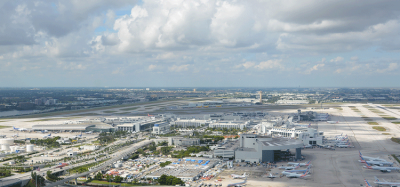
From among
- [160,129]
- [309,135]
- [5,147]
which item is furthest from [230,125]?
[5,147]

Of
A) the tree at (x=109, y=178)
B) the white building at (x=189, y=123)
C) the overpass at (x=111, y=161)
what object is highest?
the white building at (x=189, y=123)

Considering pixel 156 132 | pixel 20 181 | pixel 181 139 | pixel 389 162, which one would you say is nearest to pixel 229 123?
pixel 156 132

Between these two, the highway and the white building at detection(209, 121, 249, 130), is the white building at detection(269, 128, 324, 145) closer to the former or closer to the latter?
the white building at detection(209, 121, 249, 130)

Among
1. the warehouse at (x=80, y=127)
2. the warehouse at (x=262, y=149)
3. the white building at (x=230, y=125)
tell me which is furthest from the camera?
the white building at (x=230, y=125)

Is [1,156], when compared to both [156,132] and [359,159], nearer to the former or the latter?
[156,132]

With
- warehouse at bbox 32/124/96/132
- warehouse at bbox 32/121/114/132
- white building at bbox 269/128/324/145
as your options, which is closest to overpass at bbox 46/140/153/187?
warehouse at bbox 32/121/114/132

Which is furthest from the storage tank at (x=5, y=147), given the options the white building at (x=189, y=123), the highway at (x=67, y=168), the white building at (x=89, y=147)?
the white building at (x=189, y=123)

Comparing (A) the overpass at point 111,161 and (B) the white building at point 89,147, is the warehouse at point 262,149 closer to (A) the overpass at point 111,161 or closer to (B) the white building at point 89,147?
(A) the overpass at point 111,161

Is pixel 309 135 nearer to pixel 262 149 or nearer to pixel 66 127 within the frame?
pixel 262 149
